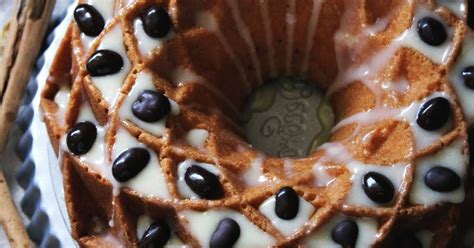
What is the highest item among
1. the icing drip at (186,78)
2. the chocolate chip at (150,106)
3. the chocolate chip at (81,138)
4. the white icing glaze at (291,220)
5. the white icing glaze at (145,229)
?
the chocolate chip at (150,106)

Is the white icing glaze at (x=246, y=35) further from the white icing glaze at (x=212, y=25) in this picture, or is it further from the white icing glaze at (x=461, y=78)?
the white icing glaze at (x=461, y=78)

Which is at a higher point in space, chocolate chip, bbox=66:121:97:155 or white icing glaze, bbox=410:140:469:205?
chocolate chip, bbox=66:121:97:155

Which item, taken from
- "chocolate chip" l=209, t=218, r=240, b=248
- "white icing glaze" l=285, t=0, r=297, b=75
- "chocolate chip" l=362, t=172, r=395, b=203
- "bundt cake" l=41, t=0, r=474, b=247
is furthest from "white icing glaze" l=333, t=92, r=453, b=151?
"chocolate chip" l=209, t=218, r=240, b=248

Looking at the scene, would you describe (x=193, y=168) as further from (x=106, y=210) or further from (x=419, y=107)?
(x=419, y=107)

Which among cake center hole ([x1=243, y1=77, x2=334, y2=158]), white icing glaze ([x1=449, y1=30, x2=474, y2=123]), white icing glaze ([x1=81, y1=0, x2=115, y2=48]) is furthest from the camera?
cake center hole ([x1=243, y1=77, x2=334, y2=158])

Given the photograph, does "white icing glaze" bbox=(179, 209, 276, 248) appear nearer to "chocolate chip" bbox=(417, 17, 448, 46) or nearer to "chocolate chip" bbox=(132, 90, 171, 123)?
"chocolate chip" bbox=(132, 90, 171, 123)

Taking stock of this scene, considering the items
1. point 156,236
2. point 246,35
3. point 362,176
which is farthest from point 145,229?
point 246,35

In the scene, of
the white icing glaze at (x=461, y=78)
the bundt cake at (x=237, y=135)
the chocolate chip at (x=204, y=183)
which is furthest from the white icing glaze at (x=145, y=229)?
the white icing glaze at (x=461, y=78)
